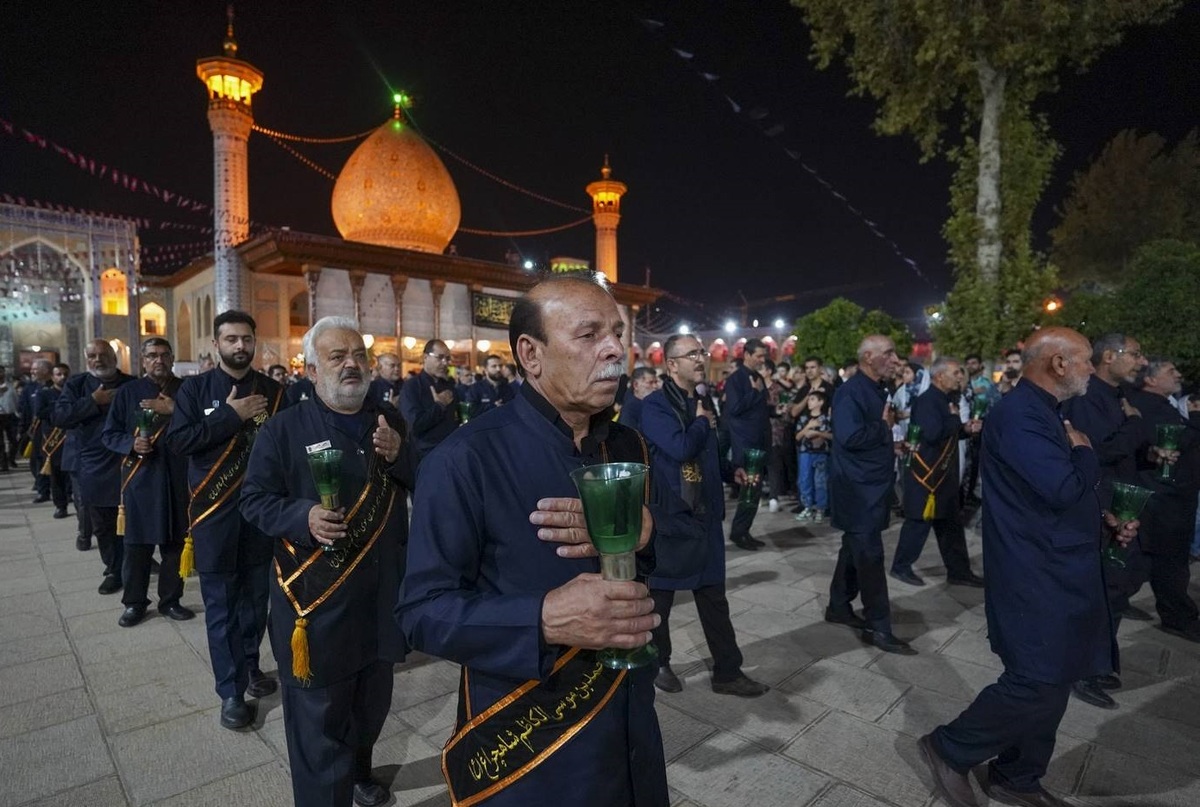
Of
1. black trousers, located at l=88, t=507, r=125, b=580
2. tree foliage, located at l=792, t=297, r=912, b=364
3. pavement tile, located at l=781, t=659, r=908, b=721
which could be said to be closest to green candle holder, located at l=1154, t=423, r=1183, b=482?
pavement tile, located at l=781, t=659, r=908, b=721

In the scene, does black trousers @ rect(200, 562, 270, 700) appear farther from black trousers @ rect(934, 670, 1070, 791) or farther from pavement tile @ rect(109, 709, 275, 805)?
black trousers @ rect(934, 670, 1070, 791)

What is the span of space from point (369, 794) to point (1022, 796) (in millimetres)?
2899

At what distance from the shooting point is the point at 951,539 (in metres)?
6.10

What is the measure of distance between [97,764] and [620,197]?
38.7 m

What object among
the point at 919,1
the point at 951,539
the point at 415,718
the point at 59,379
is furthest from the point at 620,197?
the point at 415,718

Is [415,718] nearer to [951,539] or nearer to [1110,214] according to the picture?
[951,539]

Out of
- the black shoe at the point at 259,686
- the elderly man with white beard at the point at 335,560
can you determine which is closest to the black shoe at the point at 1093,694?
the elderly man with white beard at the point at 335,560

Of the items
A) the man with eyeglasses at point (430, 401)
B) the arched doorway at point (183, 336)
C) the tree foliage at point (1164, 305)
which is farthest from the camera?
the arched doorway at point (183, 336)

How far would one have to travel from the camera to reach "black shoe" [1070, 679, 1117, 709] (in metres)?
3.79

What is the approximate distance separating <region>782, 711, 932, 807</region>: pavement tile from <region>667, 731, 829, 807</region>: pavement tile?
0.43 ft

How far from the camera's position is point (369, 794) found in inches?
115

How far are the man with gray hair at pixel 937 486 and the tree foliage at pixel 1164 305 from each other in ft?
15.8

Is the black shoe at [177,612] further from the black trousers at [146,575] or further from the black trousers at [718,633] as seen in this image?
the black trousers at [718,633]

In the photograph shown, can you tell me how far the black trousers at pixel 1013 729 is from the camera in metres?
2.76
